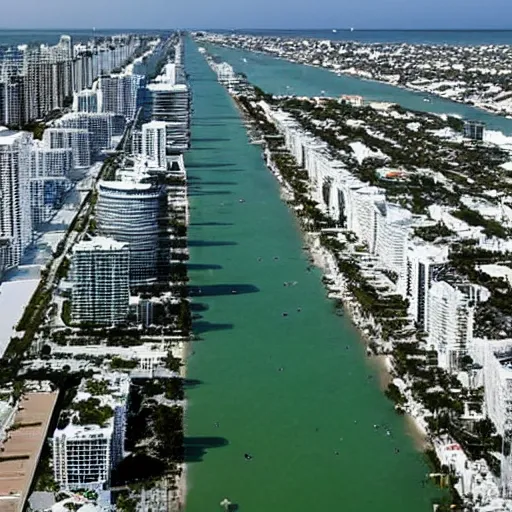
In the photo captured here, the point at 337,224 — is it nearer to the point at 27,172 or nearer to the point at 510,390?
the point at 27,172

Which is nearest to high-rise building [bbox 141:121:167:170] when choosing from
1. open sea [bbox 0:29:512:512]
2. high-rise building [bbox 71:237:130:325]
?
open sea [bbox 0:29:512:512]

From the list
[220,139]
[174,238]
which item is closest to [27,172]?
[174,238]

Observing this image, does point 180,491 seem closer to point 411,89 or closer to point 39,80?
point 39,80

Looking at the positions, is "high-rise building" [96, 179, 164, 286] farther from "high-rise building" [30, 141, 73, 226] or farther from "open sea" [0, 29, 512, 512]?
"high-rise building" [30, 141, 73, 226]

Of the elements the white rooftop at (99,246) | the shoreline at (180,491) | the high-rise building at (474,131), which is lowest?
the shoreline at (180,491)

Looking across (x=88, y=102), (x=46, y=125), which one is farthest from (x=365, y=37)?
(x=46, y=125)

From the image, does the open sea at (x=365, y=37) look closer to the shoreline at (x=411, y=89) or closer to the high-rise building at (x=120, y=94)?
the shoreline at (x=411, y=89)

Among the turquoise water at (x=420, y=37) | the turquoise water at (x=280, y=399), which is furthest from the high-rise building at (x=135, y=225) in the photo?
the turquoise water at (x=420, y=37)
